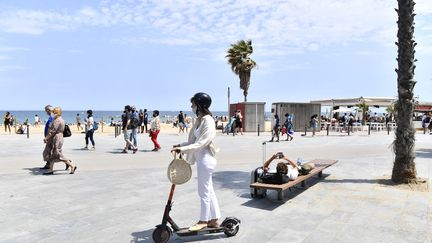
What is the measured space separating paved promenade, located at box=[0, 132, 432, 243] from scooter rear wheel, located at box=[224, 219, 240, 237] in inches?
4.4

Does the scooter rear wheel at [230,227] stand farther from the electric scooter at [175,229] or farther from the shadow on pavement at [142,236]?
the shadow on pavement at [142,236]

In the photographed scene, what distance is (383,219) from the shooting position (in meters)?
5.37

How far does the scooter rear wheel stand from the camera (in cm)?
463

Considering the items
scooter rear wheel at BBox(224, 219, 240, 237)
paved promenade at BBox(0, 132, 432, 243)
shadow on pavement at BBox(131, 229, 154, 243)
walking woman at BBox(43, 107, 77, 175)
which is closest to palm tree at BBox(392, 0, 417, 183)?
paved promenade at BBox(0, 132, 432, 243)

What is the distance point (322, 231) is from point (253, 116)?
20.3 meters

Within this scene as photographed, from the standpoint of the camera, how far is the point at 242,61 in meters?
32.7

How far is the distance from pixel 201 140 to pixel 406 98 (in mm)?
5268

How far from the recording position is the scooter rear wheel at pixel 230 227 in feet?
15.2

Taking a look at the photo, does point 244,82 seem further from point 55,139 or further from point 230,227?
point 230,227

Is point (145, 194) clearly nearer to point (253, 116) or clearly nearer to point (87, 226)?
point (87, 226)

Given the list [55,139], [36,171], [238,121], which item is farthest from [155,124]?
[238,121]

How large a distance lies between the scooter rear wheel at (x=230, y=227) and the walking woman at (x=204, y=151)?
0.16m

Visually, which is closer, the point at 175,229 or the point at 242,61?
the point at 175,229

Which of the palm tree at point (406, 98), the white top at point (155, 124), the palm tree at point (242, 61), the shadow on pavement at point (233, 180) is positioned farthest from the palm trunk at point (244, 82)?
the palm tree at point (406, 98)
